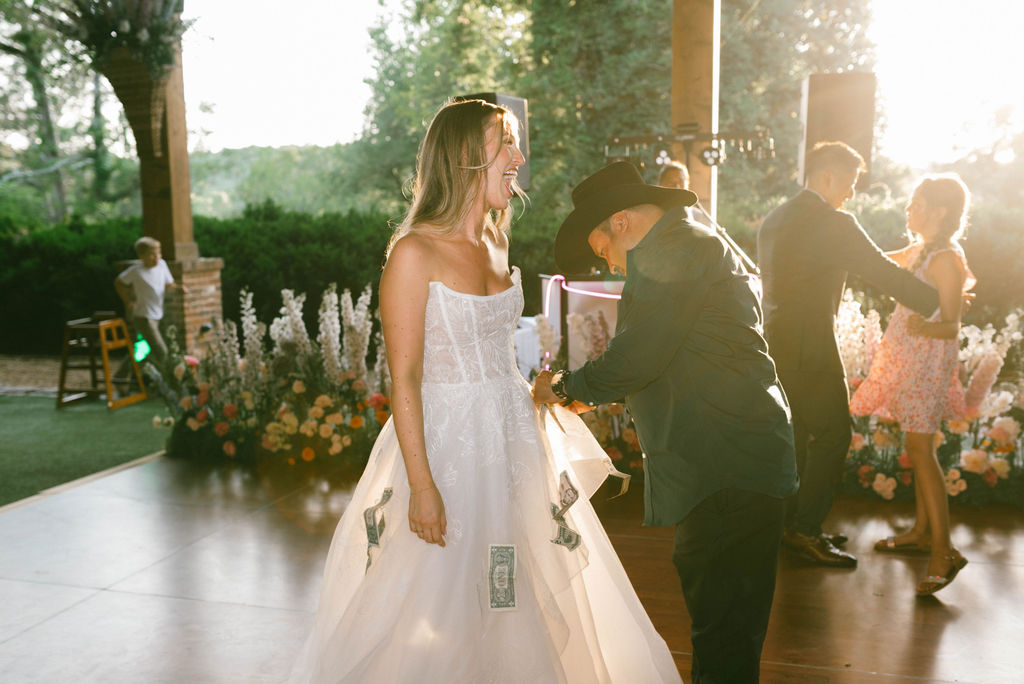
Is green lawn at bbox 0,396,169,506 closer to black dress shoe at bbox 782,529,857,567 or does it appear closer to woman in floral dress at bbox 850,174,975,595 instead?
black dress shoe at bbox 782,529,857,567

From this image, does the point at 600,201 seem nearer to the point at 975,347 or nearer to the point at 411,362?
the point at 411,362

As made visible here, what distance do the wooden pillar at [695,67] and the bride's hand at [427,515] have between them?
486 cm

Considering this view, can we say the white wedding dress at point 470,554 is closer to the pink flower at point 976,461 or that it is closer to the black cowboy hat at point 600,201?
the black cowboy hat at point 600,201

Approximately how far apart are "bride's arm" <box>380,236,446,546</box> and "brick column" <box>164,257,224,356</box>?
7.83 m

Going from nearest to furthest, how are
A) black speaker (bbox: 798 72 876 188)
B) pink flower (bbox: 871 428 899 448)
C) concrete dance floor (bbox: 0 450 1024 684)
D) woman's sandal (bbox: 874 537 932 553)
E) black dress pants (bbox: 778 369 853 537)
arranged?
concrete dance floor (bbox: 0 450 1024 684) → black dress pants (bbox: 778 369 853 537) → woman's sandal (bbox: 874 537 932 553) → pink flower (bbox: 871 428 899 448) → black speaker (bbox: 798 72 876 188)

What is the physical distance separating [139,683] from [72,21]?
775cm

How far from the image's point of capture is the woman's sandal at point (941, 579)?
3.76 metres

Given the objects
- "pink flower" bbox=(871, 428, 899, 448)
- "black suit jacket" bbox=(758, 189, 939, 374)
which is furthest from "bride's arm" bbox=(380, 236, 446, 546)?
"pink flower" bbox=(871, 428, 899, 448)

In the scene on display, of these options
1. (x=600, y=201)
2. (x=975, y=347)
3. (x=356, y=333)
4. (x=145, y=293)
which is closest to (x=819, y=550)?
(x=975, y=347)

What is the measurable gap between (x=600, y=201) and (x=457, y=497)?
2.92ft

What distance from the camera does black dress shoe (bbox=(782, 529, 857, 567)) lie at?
4.13m

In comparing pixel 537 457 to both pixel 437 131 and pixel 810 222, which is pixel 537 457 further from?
pixel 810 222

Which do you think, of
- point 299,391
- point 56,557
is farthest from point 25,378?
point 56,557

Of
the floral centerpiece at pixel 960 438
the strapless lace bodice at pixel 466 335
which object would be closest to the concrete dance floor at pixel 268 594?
the floral centerpiece at pixel 960 438
